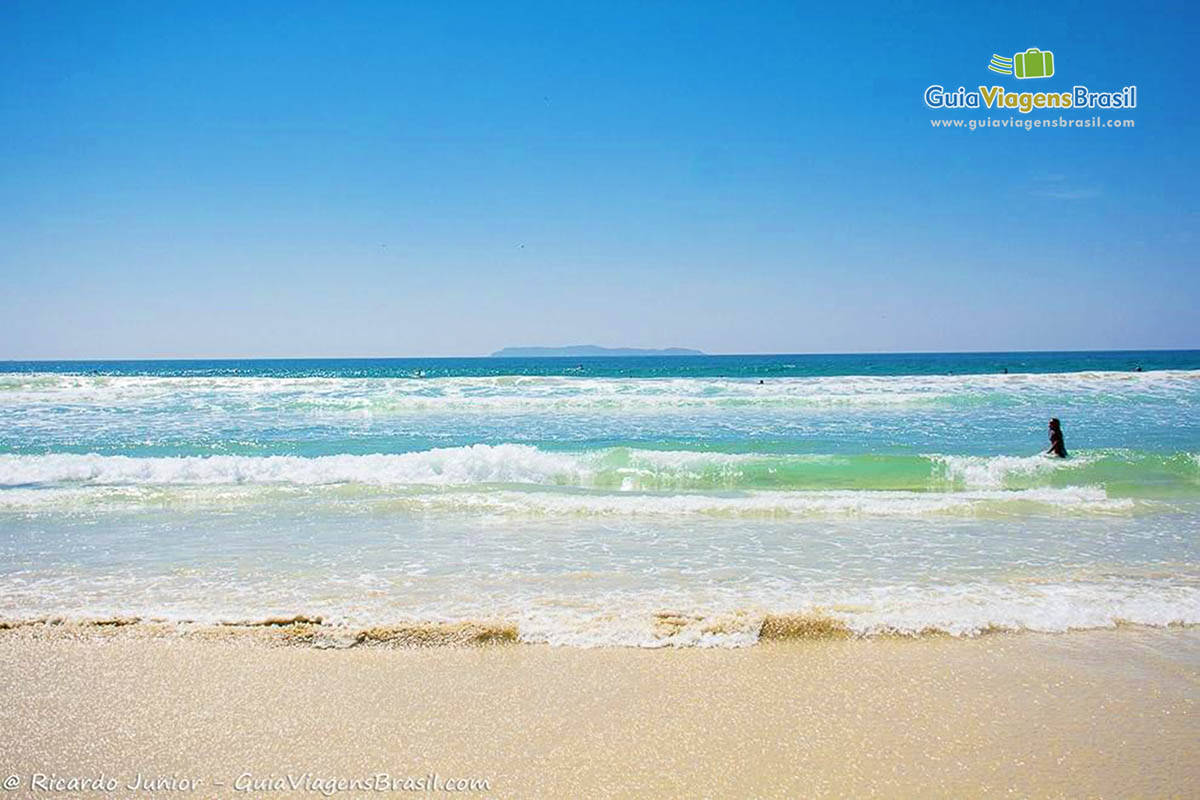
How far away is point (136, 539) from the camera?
26.0ft

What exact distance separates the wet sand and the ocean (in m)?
0.45

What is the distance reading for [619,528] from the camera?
8500 mm

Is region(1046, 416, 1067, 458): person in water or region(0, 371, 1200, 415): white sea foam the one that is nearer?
region(1046, 416, 1067, 458): person in water

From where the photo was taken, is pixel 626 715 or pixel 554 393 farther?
pixel 554 393

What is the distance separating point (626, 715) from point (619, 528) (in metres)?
4.76

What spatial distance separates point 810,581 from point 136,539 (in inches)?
284

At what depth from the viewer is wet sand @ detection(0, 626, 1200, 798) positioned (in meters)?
3.20

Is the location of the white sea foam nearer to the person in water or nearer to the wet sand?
the person in water

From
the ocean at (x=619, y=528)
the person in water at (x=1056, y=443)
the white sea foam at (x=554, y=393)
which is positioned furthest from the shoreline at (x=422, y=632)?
the white sea foam at (x=554, y=393)

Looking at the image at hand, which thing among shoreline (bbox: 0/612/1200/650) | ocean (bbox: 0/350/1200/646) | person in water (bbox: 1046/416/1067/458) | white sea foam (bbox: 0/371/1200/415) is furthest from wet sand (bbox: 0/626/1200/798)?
white sea foam (bbox: 0/371/1200/415)

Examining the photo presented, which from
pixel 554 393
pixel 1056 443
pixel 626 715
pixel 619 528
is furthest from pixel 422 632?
pixel 554 393

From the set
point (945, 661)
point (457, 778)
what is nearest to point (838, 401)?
point (945, 661)

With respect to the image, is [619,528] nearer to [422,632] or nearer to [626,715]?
[422,632]

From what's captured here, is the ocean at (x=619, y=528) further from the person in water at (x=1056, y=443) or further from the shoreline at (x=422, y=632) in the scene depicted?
the person in water at (x=1056, y=443)
